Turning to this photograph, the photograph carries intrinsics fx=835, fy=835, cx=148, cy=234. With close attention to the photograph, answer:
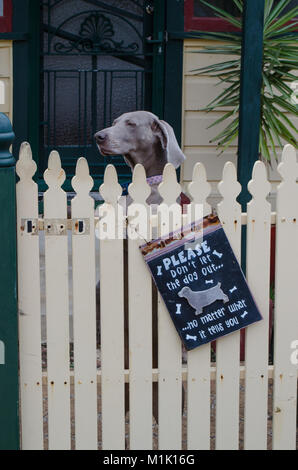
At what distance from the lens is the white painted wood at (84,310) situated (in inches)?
130

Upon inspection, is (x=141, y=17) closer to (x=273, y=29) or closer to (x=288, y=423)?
(x=273, y=29)

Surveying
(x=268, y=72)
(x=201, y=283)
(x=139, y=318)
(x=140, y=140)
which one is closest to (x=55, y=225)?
(x=139, y=318)

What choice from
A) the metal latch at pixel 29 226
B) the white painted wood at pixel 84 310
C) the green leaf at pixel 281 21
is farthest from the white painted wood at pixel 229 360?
the green leaf at pixel 281 21

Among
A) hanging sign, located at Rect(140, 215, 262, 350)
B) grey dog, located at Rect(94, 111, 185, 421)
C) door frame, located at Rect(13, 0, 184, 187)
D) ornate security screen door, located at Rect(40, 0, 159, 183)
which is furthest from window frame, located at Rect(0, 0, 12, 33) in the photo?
hanging sign, located at Rect(140, 215, 262, 350)

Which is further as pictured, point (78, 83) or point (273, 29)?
point (78, 83)

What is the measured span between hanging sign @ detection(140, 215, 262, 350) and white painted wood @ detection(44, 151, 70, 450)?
35 centimetres

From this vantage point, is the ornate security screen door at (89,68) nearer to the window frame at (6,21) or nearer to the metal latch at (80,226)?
the window frame at (6,21)

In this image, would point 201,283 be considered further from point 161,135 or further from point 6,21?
point 6,21

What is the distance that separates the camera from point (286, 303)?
3.48 metres

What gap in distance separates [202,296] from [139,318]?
27 centimetres
